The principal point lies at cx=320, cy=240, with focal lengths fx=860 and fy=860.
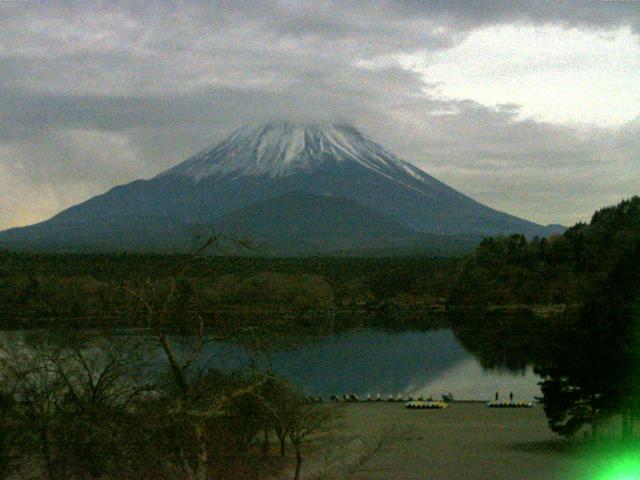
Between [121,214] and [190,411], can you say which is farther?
[121,214]

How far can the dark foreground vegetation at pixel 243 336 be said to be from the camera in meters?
7.65

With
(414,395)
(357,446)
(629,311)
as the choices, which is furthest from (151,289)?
(414,395)

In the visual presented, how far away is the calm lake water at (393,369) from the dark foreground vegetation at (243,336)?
62.1 inches

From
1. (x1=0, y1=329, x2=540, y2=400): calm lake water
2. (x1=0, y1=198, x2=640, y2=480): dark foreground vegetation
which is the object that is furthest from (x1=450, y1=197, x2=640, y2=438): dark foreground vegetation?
(x1=0, y1=329, x2=540, y2=400): calm lake water

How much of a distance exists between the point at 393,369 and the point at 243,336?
2796cm

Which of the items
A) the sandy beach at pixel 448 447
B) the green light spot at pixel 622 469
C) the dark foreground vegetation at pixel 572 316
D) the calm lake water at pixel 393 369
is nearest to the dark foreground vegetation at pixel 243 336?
the dark foreground vegetation at pixel 572 316

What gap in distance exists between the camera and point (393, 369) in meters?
34.0

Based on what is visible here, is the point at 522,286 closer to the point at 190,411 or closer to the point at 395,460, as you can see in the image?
the point at 395,460

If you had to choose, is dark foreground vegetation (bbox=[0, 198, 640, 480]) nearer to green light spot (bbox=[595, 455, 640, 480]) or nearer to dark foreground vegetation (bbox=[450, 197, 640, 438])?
dark foreground vegetation (bbox=[450, 197, 640, 438])

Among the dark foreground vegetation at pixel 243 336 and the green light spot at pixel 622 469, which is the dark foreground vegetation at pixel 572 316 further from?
the green light spot at pixel 622 469

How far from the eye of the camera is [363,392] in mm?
28594

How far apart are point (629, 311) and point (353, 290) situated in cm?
5222

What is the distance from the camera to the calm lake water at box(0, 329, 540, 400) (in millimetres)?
28500

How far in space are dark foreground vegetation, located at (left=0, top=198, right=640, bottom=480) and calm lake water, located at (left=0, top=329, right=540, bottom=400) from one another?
1576 millimetres
